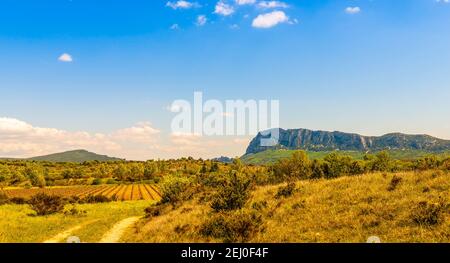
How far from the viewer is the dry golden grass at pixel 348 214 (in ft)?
52.2

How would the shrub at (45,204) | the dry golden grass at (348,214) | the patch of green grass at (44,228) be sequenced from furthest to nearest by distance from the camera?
the shrub at (45,204) → the patch of green grass at (44,228) → the dry golden grass at (348,214)

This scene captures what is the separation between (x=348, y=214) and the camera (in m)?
19.0

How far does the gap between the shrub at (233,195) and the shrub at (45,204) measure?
27.0 metres

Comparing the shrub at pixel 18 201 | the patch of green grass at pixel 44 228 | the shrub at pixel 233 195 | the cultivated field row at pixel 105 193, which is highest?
the shrub at pixel 233 195

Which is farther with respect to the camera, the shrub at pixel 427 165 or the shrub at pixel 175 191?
the shrub at pixel 175 191

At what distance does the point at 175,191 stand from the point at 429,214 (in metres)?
33.8

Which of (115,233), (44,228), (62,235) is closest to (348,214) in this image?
(115,233)

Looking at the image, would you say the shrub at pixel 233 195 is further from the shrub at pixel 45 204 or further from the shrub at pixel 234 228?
the shrub at pixel 45 204

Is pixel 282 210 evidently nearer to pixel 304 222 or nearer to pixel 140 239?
pixel 304 222

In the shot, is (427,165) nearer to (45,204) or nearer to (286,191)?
(286,191)

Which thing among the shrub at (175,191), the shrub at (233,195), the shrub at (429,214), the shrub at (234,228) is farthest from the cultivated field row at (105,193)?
the shrub at (429,214)

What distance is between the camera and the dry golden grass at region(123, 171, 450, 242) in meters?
15.9

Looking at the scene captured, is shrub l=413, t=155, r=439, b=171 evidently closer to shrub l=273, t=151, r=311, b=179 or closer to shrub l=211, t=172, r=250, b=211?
shrub l=273, t=151, r=311, b=179

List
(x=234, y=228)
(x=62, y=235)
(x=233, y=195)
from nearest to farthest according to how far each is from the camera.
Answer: (x=234, y=228)
(x=233, y=195)
(x=62, y=235)
